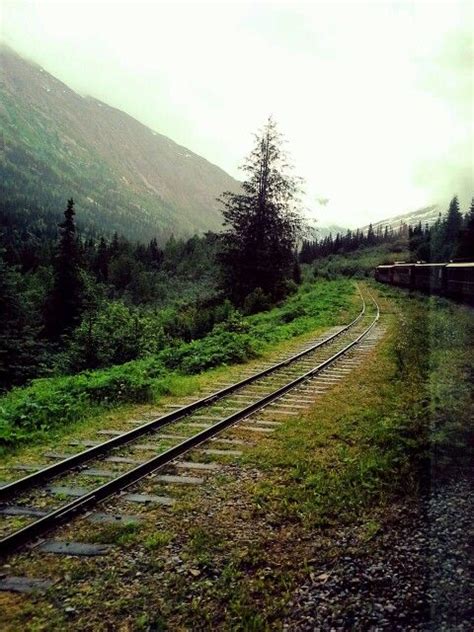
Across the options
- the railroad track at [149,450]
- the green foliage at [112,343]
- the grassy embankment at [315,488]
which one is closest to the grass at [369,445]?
the grassy embankment at [315,488]

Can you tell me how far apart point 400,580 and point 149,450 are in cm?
434

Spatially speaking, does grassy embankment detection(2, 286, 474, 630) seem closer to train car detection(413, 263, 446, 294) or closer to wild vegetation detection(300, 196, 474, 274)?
train car detection(413, 263, 446, 294)

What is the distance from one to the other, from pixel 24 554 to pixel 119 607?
131 cm

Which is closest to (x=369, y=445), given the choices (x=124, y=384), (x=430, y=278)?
(x=124, y=384)

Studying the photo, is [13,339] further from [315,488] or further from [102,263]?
[102,263]

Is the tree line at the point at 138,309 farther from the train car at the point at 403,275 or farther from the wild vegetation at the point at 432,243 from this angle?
the wild vegetation at the point at 432,243

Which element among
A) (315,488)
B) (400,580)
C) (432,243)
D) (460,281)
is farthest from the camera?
(432,243)

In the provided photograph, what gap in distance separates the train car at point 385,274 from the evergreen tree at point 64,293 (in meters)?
36.2

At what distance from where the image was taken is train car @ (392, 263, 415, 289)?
1794 inches

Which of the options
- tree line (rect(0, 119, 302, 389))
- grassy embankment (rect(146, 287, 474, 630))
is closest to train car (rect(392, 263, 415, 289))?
tree line (rect(0, 119, 302, 389))

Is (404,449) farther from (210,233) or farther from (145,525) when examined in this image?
(210,233)

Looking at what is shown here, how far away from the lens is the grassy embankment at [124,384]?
28.5 feet

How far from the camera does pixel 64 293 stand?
121ft

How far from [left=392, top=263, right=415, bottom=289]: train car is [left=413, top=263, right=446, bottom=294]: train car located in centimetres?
136
